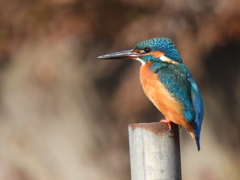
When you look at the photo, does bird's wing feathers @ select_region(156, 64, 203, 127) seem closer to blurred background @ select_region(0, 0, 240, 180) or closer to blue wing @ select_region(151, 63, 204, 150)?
blue wing @ select_region(151, 63, 204, 150)

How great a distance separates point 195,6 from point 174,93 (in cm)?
370

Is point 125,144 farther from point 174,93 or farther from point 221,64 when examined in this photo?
point 174,93

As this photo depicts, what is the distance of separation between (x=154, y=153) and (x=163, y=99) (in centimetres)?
89

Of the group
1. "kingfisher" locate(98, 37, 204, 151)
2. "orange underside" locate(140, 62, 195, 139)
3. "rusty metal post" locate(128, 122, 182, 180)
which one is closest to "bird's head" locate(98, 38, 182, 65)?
"kingfisher" locate(98, 37, 204, 151)

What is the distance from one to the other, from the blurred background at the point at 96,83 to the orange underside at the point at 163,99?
137 inches

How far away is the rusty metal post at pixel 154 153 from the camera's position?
9.17ft

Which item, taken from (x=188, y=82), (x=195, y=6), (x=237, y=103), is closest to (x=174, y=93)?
(x=188, y=82)

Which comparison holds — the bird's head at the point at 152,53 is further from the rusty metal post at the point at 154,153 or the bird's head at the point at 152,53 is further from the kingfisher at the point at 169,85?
the rusty metal post at the point at 154,153

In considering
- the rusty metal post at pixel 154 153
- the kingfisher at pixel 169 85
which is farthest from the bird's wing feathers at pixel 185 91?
the rusty metal post at pixel 154 153

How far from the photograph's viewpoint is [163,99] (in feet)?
12.0

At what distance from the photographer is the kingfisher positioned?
3.53 metres

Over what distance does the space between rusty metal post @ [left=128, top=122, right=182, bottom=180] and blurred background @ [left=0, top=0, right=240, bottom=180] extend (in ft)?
14.5

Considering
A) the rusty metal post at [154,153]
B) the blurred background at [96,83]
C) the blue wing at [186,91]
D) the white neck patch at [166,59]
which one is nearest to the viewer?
the rusty metal post at [154,153]

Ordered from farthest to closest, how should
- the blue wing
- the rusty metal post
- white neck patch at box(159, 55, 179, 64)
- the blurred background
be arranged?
the blurred background, white neck patch at box(159, 55, 179, 64), the blue wing, the rusty metal post
